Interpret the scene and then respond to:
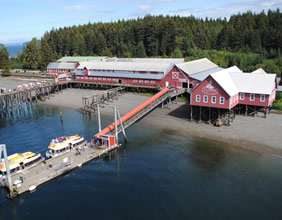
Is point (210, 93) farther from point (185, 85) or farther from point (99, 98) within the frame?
point (99, 98)

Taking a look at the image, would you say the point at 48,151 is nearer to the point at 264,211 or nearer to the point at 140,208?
the point at 140,208

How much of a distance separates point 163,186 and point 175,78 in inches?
1559

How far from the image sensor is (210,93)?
150 ft

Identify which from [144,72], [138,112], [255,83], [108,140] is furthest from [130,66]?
[108,140]

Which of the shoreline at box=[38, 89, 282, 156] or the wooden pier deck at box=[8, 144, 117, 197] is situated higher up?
the shoreline at box=[38, 89, 282, 156]

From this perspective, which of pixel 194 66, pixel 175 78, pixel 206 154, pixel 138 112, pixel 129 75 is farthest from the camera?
pixel 129 75

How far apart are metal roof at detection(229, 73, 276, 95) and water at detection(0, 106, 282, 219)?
48.1 feet

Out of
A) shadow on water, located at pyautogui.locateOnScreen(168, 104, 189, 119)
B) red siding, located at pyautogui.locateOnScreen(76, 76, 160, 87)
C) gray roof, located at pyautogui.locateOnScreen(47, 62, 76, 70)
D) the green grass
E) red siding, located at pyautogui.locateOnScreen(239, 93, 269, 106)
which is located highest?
gray roof, located at pyautogui.locateOnScreen(47, 62, 76, 70)

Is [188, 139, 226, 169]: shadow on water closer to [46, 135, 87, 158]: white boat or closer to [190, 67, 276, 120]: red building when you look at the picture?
[190, 67, 276, 120]: red building

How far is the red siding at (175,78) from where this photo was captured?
63969 millimetres

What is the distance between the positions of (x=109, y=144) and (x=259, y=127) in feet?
80.0

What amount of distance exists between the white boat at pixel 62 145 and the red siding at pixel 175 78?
32.2 m

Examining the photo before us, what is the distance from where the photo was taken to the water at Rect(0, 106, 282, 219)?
83.6ft

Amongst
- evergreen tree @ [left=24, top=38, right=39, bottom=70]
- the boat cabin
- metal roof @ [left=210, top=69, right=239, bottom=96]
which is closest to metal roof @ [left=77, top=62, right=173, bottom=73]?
metal roof @ [left=210, top=69, right=239, bottom=96]
